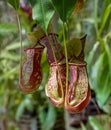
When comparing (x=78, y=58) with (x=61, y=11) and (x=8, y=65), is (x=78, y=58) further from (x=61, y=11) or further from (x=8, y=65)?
(x=8, y=65)

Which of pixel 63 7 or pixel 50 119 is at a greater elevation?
pixel 63 7

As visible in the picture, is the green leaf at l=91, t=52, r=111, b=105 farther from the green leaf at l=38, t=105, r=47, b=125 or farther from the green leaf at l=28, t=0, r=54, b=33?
the green leaf at l=38, t=105, r=47, b=125

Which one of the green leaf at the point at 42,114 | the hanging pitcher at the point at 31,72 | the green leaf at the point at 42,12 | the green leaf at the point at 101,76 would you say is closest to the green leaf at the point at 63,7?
the green leaf at the point at 42,12

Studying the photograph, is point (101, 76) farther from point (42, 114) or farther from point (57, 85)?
point (42, 114)

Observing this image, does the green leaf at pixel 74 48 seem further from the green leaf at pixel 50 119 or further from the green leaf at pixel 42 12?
the green leaf at pixel 50 119

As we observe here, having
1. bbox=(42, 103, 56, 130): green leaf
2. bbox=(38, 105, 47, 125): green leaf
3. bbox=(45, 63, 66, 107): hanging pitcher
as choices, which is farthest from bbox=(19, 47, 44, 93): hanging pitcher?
bbox=(38, 105, 47, 125): green leaf

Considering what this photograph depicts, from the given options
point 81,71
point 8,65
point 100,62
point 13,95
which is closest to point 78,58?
point 81,71

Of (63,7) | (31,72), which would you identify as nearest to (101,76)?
(31,72)
